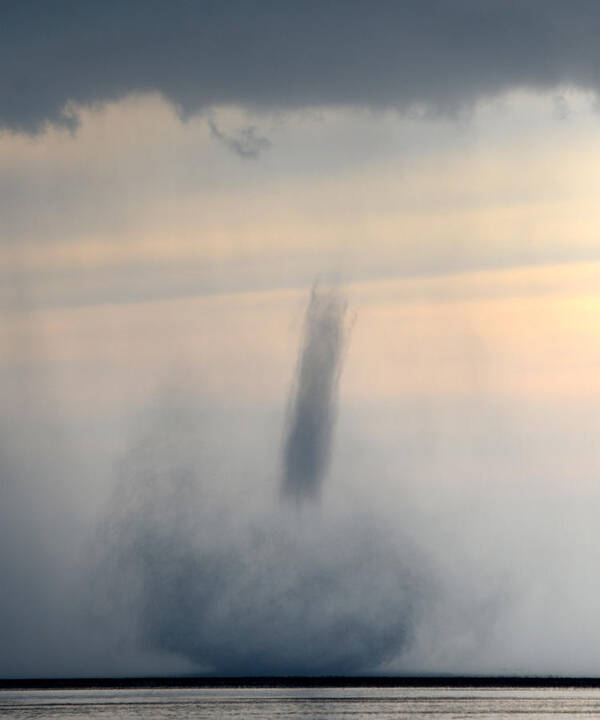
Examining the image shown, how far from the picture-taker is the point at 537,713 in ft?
516

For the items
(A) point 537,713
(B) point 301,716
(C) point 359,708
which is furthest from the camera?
(C) point 359,708

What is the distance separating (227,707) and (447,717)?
1431 inches

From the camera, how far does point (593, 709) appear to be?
16600 cm

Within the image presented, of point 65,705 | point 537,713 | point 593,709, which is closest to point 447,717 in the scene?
point 537,713

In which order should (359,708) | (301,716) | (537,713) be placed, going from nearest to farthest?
(301,716) < (537,713) < (359,708)

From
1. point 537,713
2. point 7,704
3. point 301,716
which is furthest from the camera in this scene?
point 7,704

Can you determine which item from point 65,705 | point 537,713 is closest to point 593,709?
point 537,713

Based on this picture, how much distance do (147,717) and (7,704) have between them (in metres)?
45.8

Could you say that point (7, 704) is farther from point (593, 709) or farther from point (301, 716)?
point (593, 709)

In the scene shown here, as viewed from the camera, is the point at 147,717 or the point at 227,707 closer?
the point at 147,717

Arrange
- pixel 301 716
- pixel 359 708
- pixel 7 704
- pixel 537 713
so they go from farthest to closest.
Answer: pixel 7 704, pixel 359 708, pixel 537 713, pixel 301 716

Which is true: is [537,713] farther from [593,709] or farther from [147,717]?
[147,717]

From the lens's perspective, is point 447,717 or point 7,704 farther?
point 7,704

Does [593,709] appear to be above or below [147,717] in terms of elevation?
above
